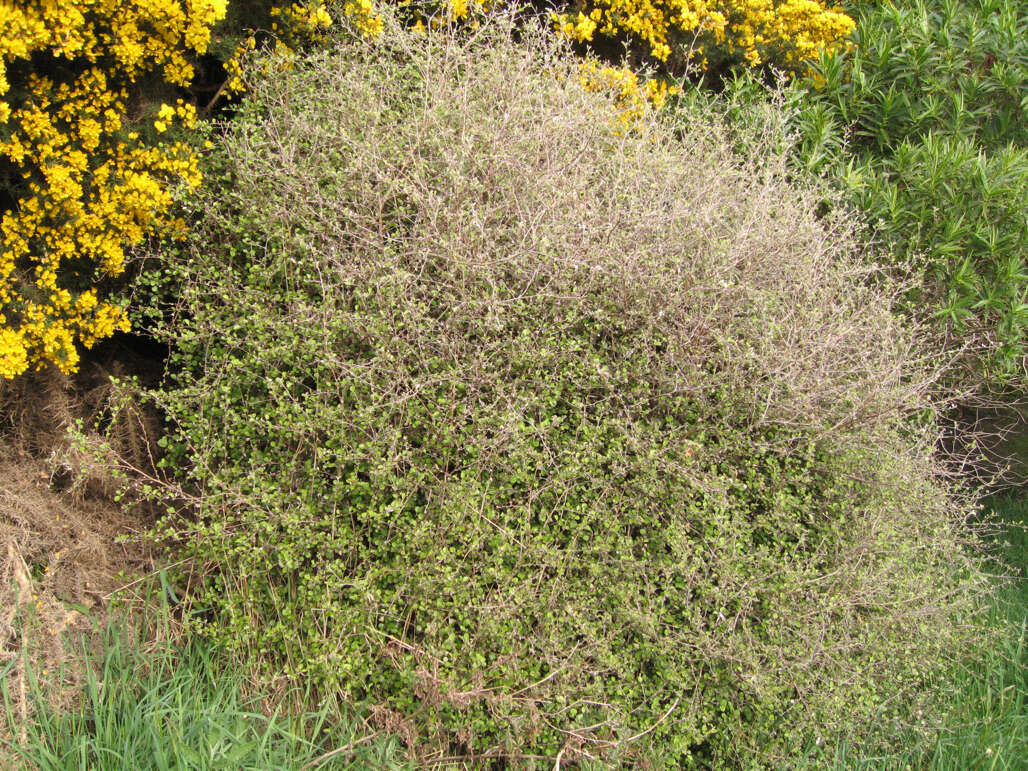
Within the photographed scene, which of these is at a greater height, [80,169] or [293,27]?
[293,27]

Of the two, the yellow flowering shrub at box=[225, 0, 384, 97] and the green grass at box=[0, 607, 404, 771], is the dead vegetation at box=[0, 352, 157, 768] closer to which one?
the green grass at box=[0, 607, 404, 771]

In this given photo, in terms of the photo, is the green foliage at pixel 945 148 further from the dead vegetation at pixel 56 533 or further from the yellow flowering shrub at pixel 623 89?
the dead vegetation at pixel 56 533

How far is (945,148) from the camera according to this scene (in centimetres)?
449

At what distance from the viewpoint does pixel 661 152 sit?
141 inches

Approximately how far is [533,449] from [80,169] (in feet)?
6.22

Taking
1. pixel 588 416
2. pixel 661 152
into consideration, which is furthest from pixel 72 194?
pixel 661 152

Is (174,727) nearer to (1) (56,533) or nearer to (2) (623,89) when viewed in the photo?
(1) (56,533)

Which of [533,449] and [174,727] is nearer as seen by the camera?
[174,727]

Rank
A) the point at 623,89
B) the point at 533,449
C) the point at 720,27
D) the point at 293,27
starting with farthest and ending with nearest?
the point at 720,27
the point at 623,89
the point at 293,27
the point at 533,449

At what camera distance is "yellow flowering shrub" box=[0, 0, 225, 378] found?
9.82 ft

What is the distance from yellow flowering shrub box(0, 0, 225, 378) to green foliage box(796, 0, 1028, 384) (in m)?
3.02

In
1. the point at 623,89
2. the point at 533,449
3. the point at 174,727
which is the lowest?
the point at 174,727

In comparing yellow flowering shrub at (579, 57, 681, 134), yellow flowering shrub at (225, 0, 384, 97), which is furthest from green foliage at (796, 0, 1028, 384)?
yellow flowering shrub at (225, 0, 384, 97)

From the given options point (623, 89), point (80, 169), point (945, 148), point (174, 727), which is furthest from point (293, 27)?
point (945, 148)
